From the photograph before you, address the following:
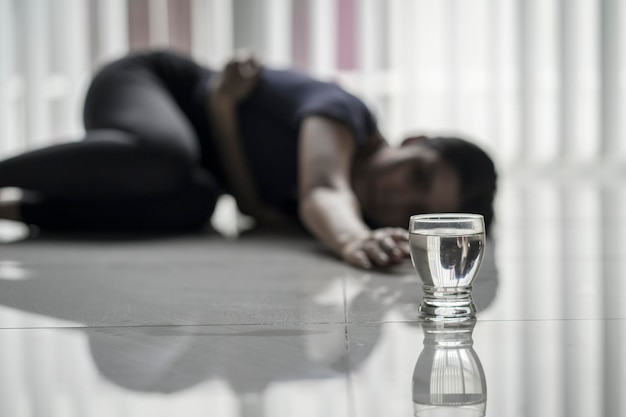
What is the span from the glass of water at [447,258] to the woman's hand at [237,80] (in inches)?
47.6

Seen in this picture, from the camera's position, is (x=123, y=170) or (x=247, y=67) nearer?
(x=123, y=170)

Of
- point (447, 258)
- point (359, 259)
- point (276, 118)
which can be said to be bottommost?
point (359, 259)

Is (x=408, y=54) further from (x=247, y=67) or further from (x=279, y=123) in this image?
(x=279, y=123)

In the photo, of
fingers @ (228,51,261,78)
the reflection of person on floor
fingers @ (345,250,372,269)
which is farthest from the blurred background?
fingers @ (345,250,372,269)

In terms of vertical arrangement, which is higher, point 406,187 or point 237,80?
point 237,80

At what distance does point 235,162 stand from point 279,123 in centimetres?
18

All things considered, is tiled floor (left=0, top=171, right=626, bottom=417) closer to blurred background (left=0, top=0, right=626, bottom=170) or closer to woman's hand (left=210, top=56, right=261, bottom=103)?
woman's hand (left=210, top=56, right=261, bottom=103)

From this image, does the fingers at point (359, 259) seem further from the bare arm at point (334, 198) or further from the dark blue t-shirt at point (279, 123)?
the dark blue t-shirt at point (279, 123)

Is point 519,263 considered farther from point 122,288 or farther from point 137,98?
point 137,98

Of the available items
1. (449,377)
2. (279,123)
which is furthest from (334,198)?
(449,377)

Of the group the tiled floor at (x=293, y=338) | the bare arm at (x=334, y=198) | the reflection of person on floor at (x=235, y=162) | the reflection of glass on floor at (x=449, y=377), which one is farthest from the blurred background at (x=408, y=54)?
the reflection of glass on floor at (x=449, y=377)

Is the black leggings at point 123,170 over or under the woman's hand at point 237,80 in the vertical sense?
under

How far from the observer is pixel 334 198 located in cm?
175

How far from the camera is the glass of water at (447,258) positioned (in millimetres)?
1000
